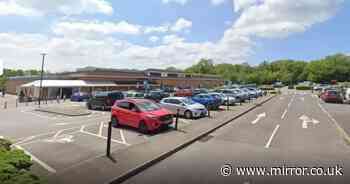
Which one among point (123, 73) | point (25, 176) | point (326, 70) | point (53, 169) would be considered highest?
point (326, 70)

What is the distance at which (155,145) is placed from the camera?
10.8 m

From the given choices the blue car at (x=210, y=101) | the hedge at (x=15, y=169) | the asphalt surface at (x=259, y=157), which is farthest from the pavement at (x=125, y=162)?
the blue car at (x=210, y=101)

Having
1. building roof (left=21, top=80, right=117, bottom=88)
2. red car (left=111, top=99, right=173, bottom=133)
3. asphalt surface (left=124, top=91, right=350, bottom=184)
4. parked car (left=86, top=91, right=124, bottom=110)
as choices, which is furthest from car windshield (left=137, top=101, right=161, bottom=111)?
building roof (left=21, top=80, right=117, bottom=88)

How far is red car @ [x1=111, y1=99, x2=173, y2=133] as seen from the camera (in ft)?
44.9

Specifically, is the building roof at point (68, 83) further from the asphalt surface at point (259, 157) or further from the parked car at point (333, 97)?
the asphalt surface at point (259, 157)

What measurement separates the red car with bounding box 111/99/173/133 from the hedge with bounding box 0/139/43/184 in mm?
7075

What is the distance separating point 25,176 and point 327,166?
28.4 ft

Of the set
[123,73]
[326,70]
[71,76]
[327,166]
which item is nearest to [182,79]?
[123,73]

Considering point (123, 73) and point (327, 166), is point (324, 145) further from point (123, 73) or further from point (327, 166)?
point (123, 73)

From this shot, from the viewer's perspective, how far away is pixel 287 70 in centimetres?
12875

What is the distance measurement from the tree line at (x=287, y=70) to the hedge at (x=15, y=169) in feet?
370

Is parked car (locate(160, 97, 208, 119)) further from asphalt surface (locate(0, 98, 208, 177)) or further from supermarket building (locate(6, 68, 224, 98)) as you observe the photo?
supermarket building (locate(6, 68, 224, 98))

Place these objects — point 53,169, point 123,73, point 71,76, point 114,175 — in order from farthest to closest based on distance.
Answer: point 123,73 < point 71,76 < point 53,169 < point 114,175

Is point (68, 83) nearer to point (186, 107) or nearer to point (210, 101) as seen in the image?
point (210, 101)
